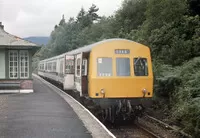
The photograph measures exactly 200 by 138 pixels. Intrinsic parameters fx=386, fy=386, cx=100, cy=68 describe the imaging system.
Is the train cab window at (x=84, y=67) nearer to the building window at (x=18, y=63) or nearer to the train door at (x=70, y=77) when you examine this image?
the train door at (x=70, y=77)

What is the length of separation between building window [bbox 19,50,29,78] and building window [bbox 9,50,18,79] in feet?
0.97

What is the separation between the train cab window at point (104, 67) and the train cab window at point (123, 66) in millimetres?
311

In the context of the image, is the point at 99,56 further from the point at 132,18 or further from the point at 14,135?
the point at 132,18

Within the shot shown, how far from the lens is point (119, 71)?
47.2 feet

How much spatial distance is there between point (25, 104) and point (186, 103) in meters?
7.32

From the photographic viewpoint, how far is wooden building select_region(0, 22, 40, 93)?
2231 cm

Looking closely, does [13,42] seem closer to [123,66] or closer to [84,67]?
[84,67]

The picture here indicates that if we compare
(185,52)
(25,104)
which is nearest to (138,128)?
(25,104)

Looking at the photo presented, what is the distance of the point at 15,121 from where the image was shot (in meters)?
12.2

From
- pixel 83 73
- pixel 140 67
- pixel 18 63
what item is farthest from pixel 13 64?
pixel 140 67

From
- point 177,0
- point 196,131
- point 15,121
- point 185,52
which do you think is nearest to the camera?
point 196,131

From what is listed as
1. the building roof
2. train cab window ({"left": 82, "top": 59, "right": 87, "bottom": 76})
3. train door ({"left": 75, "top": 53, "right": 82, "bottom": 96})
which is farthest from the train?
the building roof

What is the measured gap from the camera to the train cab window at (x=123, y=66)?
14377 mm

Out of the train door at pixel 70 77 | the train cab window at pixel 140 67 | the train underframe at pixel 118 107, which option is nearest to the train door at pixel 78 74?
the train door at pixel 70 77
